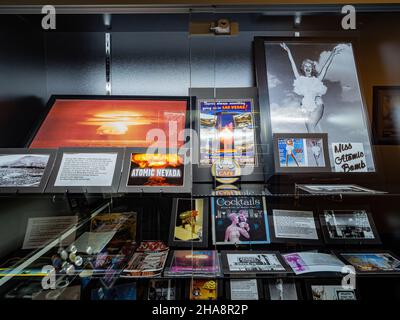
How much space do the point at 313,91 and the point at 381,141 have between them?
358 mm

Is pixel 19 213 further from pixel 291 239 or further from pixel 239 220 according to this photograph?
pixel 291 239

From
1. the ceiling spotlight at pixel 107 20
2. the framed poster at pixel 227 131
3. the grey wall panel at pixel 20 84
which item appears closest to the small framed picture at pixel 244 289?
the framed poster at pixel 227 131

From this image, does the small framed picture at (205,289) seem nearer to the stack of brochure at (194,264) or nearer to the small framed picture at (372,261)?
the stack of brochure at (194,264)

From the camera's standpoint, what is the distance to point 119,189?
1119 mm

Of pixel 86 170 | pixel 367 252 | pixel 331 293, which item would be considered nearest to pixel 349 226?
pixel 367 252

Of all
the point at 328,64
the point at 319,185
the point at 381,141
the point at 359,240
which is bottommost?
the point at 359,240

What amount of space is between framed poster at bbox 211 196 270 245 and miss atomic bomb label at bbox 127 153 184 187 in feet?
0.74

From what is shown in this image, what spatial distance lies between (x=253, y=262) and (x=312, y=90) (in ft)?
2.60

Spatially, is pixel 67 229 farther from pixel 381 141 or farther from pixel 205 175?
pixel 381 141

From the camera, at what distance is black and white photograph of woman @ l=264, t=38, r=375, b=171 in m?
1.32

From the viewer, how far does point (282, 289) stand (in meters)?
1.03

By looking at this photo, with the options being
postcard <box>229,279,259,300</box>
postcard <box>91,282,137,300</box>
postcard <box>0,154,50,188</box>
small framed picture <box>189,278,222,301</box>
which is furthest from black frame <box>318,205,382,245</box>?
postcard <box>0,154,50,188</box>

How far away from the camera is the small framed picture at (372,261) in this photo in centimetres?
107

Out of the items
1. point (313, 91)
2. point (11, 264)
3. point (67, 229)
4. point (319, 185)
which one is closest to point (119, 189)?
point (67, 229)
